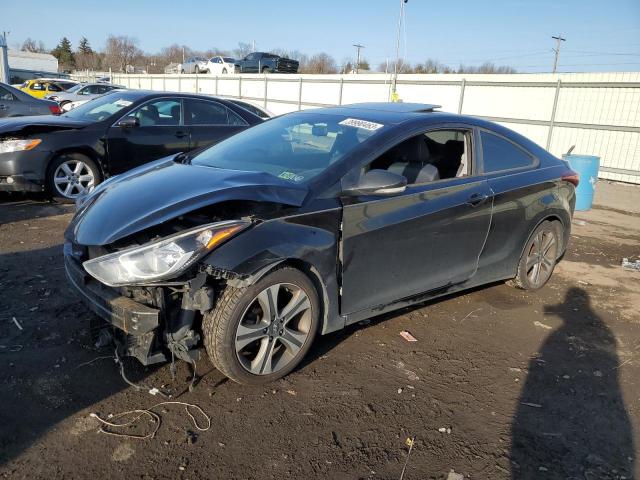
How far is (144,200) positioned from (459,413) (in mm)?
2245

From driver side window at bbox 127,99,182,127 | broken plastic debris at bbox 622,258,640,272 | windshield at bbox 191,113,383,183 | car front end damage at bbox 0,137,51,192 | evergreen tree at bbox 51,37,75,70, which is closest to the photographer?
windshield at bbox 191,113,383,183

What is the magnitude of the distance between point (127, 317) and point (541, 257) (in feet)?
12.9

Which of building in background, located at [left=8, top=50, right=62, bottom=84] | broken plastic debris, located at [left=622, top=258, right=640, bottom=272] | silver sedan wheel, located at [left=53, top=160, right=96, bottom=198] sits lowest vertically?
broken plastic debris, located at [left=622, top=258, right=640, bottom=272]

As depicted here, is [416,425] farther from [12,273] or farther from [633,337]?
[12,273]

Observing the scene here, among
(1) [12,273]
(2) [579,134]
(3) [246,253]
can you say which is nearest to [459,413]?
(3) [246,253]

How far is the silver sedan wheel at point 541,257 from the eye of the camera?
5.02 metres

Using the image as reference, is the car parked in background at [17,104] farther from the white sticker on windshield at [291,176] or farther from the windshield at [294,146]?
the white sticker on windshield at [291,176]

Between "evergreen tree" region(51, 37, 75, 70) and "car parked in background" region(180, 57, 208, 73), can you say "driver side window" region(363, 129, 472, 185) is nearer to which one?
"car parked in background" region(180, 57, 208, 73)

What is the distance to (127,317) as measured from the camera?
2814 mm

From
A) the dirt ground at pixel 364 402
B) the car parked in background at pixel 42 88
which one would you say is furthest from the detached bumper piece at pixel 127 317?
the car parked in background at pixel 42 88

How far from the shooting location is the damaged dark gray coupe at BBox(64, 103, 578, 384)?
9.42 feet

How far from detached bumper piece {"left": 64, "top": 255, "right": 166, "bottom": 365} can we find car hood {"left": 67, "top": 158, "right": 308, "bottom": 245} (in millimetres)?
283

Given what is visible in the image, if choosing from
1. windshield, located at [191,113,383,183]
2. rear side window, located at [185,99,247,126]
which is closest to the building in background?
rear side window, located at [185,99,247,126]

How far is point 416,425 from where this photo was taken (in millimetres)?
2941
